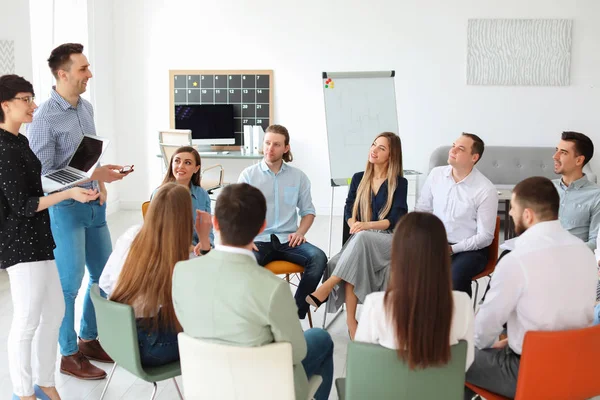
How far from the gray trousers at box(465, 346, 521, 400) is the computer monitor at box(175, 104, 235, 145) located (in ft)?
18.6

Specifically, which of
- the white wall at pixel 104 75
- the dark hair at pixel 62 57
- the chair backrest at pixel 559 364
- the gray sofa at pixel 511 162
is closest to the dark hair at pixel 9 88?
the dark hair at pixel 62 57

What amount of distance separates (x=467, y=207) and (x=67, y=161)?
2.30 meters

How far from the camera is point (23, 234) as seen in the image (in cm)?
255

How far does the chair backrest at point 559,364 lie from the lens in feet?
6.58

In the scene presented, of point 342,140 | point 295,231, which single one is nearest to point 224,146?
point 342,140

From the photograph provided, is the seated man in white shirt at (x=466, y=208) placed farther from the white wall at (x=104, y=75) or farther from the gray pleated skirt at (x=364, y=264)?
the white wall at (x=104, y=75)

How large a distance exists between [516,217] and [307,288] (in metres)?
1.55

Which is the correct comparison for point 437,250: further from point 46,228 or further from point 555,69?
point 555,69

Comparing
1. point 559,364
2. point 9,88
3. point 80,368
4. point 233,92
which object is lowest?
point 80,368

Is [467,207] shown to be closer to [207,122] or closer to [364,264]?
[364,264]

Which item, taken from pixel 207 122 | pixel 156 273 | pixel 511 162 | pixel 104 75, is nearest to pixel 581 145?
pixel 156 273

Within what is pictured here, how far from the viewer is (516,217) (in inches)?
96.7

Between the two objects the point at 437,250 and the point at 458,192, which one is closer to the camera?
the point at 437,250

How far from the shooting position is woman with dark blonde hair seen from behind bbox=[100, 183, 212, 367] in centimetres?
241
